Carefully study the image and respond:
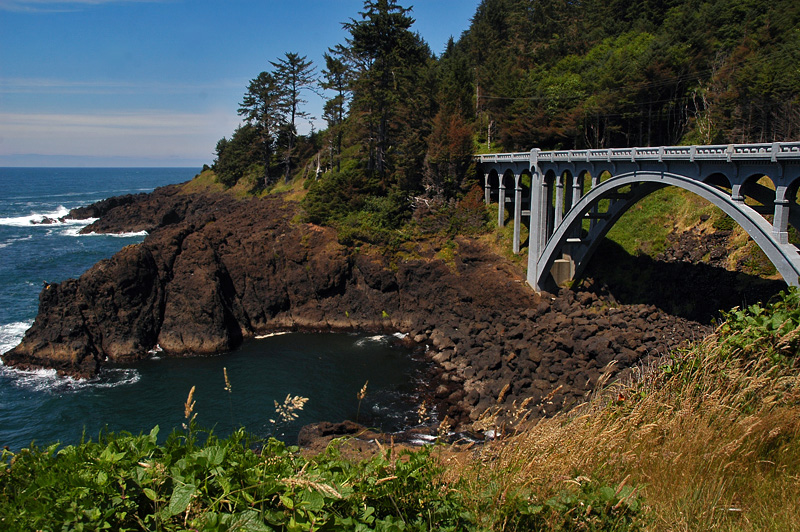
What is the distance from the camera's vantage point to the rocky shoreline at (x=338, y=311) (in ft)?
73.0

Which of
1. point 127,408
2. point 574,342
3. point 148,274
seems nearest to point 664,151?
point 574,342

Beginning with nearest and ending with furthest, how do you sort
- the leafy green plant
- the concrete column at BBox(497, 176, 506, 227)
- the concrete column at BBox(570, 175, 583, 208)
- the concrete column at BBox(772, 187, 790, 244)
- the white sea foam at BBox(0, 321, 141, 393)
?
the leafy green plant, the concrete column at BBox(772, 187, 790, 244), the white sea foam at BBox(0, 321, 141, 393), the concrete column at BBox(570, 175, 583, 208), the concrete column at BBox(497, 176, 506, 227)

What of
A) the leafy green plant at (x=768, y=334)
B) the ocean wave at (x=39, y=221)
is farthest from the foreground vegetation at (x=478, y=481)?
the ocean wave at (x=39, y=221)

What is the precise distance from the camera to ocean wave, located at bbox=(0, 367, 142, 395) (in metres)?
23.9

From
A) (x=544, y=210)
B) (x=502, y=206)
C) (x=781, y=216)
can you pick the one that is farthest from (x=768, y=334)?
(x=502, y=206)

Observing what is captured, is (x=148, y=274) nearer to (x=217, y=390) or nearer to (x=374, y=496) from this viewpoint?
(x=217, y=390)

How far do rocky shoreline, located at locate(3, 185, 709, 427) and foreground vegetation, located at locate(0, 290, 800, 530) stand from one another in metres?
14.6


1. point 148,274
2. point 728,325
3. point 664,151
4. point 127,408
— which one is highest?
point 664,151

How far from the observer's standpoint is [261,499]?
11.2 ft

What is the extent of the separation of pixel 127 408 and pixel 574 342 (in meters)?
19.8

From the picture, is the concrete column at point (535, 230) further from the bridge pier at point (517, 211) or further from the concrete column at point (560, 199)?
the bridge pier at point (517, 211)

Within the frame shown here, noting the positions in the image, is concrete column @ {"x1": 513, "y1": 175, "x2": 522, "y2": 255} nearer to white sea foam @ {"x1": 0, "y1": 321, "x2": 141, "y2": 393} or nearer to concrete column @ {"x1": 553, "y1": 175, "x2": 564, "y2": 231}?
concrete column @ {"x1": 553, "y1": 175, "x2": 564, "y2": 231}

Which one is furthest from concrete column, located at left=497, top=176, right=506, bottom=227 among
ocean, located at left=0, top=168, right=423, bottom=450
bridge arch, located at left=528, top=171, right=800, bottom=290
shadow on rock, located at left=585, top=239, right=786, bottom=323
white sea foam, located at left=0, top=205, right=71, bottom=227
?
white sea foam, located at left=0, top=205, right=71, bottom=227

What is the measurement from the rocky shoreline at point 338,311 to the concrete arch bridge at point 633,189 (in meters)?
2.74
